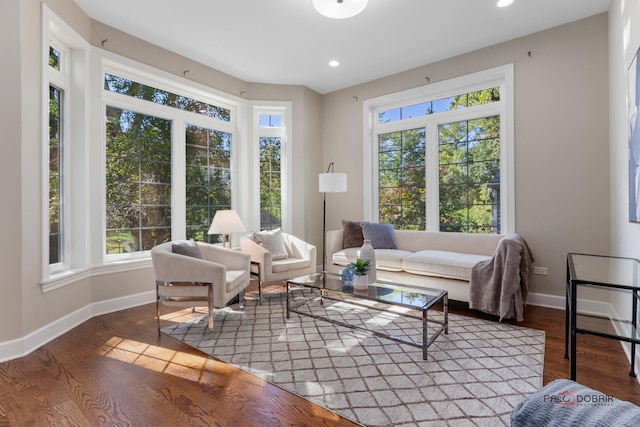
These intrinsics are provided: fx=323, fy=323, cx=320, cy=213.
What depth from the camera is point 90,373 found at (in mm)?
2166

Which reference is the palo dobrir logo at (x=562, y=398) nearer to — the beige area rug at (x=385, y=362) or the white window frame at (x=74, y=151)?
the beige area rug at (x=385, y=362)

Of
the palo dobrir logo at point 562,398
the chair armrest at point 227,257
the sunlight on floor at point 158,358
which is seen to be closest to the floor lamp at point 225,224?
the chair armrest at point 227,257

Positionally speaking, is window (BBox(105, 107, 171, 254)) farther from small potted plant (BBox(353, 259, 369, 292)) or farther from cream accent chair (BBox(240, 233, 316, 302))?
small potted plant (BBox(353, 259, 369, 292))

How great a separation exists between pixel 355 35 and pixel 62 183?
136 inches

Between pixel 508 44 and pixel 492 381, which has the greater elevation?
pixel 508 44

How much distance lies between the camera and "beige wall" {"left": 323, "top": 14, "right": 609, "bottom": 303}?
3.30 m

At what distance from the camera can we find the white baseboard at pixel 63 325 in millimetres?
2404

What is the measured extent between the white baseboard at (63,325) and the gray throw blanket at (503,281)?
3613 millimetres

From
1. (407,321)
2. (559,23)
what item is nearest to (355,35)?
(559,23)

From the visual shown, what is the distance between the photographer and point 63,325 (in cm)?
289

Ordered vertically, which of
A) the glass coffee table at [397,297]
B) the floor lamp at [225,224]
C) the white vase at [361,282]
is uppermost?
the floor lamp at [225,224]

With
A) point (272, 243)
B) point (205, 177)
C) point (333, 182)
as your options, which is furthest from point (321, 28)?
point (272, 243)

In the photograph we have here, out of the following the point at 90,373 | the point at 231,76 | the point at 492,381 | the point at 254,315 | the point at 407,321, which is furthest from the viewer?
the point at 231,76

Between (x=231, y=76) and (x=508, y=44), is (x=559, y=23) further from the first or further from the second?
(x=231, y=76)
